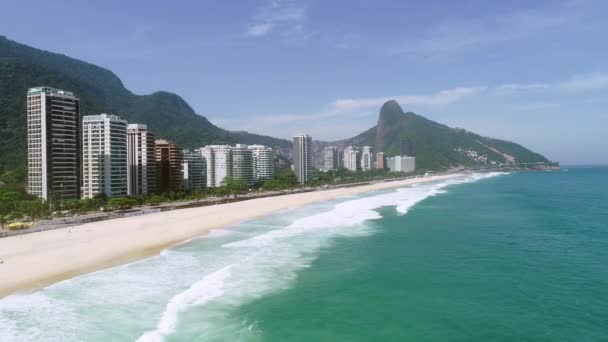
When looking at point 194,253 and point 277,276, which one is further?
point 194,253

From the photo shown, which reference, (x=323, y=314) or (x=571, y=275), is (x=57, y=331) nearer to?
(x=323, y=314)

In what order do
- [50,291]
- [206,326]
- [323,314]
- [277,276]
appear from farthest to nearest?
1. [277,276]
2. [50,291]
3. [323,314]
4. [206,326]

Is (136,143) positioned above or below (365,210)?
above

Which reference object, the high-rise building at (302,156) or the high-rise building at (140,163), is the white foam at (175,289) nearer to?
the high-rise building at (140,163)

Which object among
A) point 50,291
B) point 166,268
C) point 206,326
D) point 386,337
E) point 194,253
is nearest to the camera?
point 386,337

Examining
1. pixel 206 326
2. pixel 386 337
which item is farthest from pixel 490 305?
pixel 206 326

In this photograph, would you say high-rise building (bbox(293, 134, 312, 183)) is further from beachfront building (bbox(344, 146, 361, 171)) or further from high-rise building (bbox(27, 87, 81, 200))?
high-rise building (bbox(27, 87, 81, 200))

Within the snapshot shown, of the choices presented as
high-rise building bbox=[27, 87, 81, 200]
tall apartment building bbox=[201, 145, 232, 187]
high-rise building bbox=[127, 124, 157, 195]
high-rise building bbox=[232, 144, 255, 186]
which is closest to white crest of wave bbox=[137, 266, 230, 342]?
high-rise building bbox=[27, 87, 81, 200]

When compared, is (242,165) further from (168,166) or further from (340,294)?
(340,294)
